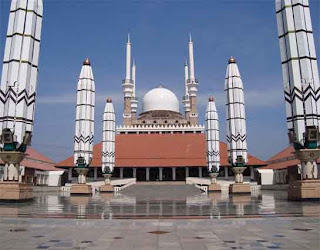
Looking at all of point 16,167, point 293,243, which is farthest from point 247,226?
point 16,167

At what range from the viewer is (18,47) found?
768 inches

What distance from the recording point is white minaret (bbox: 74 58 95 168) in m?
30.8

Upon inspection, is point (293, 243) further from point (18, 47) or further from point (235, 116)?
point (235, 116)

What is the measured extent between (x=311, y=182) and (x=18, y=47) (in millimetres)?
17745

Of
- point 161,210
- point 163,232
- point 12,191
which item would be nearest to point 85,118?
point 12,191

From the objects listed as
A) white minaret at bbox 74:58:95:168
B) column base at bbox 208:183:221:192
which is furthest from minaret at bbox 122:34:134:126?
white minaret at bbox 74:58:95:168

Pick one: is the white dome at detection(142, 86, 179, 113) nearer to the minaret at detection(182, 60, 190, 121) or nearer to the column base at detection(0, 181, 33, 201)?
the minaret at detection(182, 60, 190, 121)

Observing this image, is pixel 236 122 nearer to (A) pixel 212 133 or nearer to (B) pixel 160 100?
(A) pixel 212 133

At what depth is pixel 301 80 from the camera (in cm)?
1800

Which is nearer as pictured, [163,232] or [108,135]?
[163,232]

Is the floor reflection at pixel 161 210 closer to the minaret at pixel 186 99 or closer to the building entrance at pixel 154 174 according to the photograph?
the building entrance at pixel 154 174

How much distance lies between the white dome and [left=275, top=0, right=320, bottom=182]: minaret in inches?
2238

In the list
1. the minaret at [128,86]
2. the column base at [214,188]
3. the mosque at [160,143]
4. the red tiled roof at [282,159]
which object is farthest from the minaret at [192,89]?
the column base at [214,188]

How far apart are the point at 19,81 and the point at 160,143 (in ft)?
139
